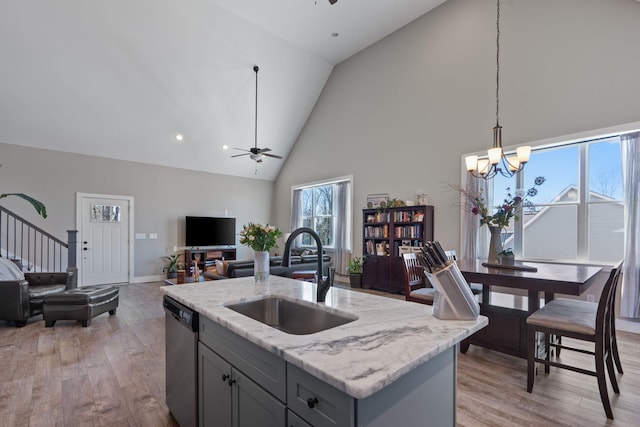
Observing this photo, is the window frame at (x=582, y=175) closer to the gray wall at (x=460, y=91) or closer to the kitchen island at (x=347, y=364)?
the gray wall at (x=460, y=91)

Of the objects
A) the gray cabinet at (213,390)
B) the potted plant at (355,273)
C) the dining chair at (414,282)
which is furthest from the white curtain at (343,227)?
the gray cabinet at (213,390)

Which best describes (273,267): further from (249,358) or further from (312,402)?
(312,402)

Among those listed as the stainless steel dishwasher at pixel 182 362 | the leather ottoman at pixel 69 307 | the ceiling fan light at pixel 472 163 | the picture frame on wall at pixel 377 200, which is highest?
the ceiling fan light at pixel 472 163

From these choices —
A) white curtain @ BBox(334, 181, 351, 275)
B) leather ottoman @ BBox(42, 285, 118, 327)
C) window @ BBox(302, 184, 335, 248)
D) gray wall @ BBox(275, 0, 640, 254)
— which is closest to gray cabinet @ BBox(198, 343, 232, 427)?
leather ottoman @ BBox(42, 285, 118, 327)

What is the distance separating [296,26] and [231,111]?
92.6 inches

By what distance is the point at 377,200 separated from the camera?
6.63 meters

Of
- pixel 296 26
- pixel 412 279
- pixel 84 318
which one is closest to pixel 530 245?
pixel 412 279

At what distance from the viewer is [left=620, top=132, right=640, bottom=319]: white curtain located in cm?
374

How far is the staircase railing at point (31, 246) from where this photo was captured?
5555 millimetres

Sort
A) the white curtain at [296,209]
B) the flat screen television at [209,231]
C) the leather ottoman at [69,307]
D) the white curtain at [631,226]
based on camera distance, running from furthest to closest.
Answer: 1. the white curtain at [296,209]
2. the flat screen television at [209,231]
3. the leather ottoman at [69,307]
4. the white curtain at [631,226]

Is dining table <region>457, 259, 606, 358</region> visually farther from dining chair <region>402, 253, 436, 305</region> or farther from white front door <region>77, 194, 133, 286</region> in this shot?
white front door <region>77, 194, 133, 286</region>

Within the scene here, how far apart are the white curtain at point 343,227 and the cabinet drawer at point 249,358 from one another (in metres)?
5.82

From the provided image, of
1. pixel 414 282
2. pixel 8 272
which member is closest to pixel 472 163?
pixel 414 282

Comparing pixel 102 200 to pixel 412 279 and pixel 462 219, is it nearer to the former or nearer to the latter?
pixel 412 279
